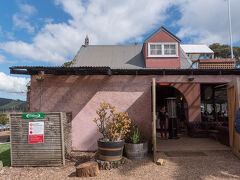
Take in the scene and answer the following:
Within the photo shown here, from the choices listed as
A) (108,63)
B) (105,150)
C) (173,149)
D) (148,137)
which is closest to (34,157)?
(105,150)

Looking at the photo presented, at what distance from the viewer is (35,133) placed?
5125 mm

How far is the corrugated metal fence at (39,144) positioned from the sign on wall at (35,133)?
9 centimetres

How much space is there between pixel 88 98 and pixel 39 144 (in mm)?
2406

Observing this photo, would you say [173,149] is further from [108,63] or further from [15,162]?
[108,63]

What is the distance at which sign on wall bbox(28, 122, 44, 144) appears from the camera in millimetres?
5113

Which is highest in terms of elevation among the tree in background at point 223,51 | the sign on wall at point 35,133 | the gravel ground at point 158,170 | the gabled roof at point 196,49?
the tree in background at point 223,51

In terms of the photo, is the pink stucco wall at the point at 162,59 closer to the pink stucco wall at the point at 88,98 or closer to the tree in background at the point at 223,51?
the pink stucco wall at the point at 88,98

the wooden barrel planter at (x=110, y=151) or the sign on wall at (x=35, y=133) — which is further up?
the sign on wall at (x=35, y=133)

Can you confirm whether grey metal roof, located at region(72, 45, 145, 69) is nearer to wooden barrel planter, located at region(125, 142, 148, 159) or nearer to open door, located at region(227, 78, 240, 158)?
open door, located at region(227, 78, 240, 158)

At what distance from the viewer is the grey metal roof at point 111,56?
12.1 meters

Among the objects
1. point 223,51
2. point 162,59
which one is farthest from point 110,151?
point 223,51

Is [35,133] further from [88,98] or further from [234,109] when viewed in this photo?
[234,109]

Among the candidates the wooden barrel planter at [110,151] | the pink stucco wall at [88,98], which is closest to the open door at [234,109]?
the pink stucco wall at [88,98]

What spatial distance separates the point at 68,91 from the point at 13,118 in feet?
7.03
